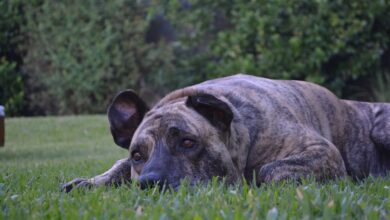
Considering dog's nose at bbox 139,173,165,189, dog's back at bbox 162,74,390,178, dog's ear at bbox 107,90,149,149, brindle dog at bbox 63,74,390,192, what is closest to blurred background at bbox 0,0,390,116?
dog's back at bbox 162,74,390,178

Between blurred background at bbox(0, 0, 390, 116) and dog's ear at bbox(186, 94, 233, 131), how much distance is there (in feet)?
26.3

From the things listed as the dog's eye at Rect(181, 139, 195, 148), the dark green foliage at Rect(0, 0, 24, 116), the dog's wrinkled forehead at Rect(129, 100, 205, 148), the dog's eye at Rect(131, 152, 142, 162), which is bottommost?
the dark green foliage at Rect(0, 0, 24, 116)

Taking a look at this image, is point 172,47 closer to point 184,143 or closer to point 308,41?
point 308,41

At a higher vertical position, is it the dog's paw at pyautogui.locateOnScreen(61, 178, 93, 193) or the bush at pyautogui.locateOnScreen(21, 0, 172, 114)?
the dog's paw at pyautogui.locateOnScreen(61, 178, 93, 193)

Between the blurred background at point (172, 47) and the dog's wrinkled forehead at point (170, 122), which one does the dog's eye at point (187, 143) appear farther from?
the blurred background at point (172, 47)

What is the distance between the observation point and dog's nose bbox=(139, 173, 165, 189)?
4758 mm

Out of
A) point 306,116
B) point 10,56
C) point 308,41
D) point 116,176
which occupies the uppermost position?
point 306,116

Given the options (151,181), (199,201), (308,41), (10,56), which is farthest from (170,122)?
(10,56)

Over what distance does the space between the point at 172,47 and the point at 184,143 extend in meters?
10.2

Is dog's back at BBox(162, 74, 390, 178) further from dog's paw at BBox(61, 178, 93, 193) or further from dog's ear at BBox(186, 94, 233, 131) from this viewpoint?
dog's paw at BBox(61, 178, 93, 193)

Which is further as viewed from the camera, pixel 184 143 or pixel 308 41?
pixel 308 41

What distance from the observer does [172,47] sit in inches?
600

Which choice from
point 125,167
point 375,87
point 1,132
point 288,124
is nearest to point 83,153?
point 1,132

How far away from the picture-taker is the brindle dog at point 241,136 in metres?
5.13
